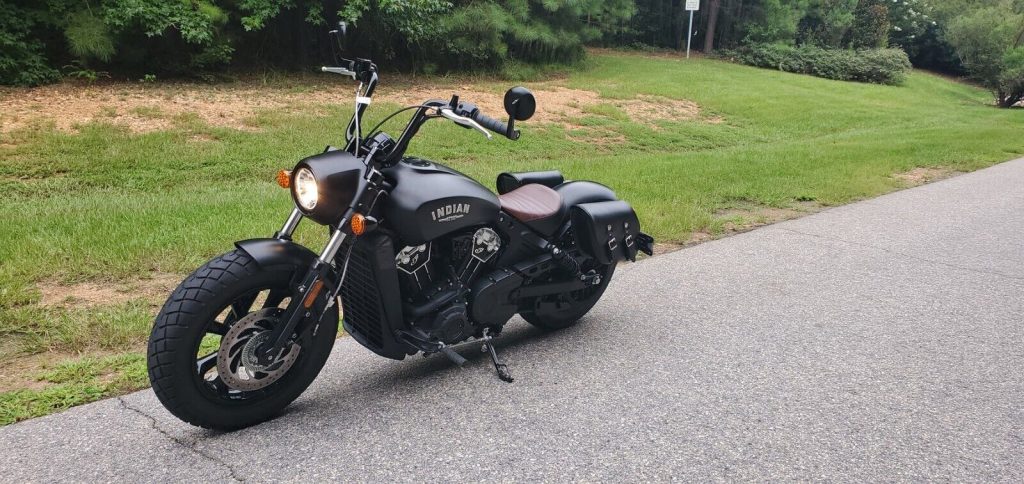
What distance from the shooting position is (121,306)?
173 inches

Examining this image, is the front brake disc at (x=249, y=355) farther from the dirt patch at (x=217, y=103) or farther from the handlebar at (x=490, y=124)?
the dirt patch at (x=217, y=103)

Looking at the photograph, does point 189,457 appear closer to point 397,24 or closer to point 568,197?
point 568,197

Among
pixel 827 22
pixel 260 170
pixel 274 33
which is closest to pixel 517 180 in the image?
pixel 260 170

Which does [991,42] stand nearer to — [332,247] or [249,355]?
[332,247]

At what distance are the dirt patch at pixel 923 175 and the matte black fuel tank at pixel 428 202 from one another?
877cm

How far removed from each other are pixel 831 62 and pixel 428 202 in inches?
1219

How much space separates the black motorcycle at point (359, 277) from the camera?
2.88 meters

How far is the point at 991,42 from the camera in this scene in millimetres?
32688

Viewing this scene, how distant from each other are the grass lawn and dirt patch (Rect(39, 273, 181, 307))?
0.01 m

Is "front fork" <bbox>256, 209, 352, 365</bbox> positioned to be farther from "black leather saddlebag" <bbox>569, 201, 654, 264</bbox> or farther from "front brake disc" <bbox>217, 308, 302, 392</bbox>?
"black leather saddlebag" <bbox>569, 201, 654, 264</bbox>

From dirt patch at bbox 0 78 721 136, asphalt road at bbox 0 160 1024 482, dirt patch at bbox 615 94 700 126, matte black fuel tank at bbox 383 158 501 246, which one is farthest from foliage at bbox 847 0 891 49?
matte black fuel tank at bbox 383 158 501 246

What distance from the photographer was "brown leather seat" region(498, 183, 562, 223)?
12.6 feet

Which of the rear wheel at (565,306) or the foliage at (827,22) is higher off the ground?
the foliage at (827,22)

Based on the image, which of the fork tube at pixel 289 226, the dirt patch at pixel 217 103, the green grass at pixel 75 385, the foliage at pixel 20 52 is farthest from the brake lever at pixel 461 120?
the foliage at pixel 20 52
